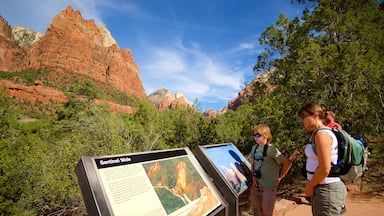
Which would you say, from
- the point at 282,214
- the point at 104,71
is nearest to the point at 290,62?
the point at 282,214

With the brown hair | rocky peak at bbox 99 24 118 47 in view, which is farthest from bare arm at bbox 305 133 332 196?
rocky peak at bbox 99 24 118 47

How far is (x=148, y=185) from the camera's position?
2135mm

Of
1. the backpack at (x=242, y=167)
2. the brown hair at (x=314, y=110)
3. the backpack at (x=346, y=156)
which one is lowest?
→ the backpack at (x=346, y=156)

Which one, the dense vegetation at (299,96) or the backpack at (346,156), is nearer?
the backpack at (346,156)

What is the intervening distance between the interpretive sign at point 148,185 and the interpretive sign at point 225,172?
294mm

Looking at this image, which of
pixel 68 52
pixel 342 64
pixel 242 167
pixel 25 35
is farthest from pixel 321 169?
pixel 25 35

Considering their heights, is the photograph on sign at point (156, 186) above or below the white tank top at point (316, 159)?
above

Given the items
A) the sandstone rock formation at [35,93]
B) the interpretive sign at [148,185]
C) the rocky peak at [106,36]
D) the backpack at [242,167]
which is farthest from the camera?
the rocky peak at [106,36]

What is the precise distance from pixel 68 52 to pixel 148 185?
133 meters

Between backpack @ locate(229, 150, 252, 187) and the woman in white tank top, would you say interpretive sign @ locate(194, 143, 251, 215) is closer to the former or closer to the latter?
backpack @ locate(229, 150, 252, 187)

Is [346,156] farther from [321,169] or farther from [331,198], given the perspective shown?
[331,198]

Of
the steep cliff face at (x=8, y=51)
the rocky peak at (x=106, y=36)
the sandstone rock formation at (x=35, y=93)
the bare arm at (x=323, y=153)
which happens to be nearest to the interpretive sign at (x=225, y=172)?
the bare arm at (x=323, y=153)

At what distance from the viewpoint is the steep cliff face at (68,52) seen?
11362 cm

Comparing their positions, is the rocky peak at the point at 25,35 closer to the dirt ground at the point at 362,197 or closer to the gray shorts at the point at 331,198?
the dirt ground at the point at 362,197
